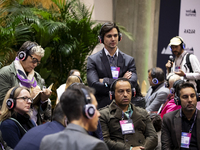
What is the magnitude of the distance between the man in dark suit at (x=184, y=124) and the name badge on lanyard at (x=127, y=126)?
0.42 metres

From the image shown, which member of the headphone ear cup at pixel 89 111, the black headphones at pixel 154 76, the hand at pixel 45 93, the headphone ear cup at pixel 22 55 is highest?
the headphone ear cup at pixel 22 55

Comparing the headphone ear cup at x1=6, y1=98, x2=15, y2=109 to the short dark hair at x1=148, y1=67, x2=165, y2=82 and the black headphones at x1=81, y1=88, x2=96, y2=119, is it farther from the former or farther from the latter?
the short dark hair at x1=148, y1=67, x2=165, y2=82

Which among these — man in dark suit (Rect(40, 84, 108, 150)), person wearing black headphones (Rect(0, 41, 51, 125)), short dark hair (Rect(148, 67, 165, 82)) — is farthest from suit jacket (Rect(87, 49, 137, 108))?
man in dark suit (Rect(40, 84, 108, 150))

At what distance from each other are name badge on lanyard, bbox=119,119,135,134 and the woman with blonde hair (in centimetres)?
95

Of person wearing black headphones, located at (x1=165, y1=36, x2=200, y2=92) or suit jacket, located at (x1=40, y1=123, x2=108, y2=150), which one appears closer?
suit jacket, located at (x1=40, y1=123, x2=108, y2=150)

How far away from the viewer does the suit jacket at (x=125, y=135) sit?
9.55 feet

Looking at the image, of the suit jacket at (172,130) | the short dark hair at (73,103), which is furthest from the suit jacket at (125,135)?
the short dark hair at (73,103)

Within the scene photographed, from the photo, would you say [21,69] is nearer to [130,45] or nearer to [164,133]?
[164,133]

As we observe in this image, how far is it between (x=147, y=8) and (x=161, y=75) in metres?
3.74

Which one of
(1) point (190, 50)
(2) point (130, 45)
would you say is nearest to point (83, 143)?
(1) point (190, 50)

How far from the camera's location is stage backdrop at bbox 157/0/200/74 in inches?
268

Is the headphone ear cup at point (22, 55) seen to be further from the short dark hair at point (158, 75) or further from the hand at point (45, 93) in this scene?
the short dark hair at point (158, 75)

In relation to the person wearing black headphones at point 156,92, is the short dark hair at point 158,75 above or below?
above

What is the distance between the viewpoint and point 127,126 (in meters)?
2.94
